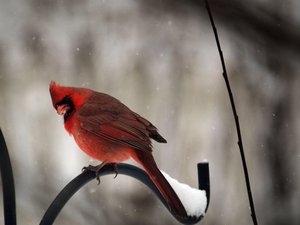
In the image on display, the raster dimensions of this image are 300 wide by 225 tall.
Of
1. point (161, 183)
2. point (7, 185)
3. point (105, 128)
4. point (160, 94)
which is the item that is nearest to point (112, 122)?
point (105, 128)

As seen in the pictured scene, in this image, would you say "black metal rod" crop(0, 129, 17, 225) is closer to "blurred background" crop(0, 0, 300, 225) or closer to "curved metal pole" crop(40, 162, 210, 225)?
"curved metal pole" crop(40, 162, 210, 225)

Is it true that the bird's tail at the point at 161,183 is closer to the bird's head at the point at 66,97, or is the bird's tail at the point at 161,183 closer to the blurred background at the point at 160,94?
the bird's head at the point at 66,97

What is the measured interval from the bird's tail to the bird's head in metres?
0.25

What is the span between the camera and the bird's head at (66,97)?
87.8 inches

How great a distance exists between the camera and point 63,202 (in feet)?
6.81

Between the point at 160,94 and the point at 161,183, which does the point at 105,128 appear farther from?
the point at 160,94

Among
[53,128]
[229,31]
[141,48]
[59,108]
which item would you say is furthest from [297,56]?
[59,108]

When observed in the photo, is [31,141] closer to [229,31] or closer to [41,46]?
[41,46]

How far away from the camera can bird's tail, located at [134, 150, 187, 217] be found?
204 centimetres

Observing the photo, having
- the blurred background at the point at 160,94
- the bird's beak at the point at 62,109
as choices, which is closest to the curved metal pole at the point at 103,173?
the bird's beak at the point at 62,109

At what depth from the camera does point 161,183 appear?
84.8 inches

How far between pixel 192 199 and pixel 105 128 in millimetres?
489

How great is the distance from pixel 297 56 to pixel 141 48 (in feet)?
3.24

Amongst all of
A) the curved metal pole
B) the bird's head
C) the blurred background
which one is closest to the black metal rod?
the curved metal pole
